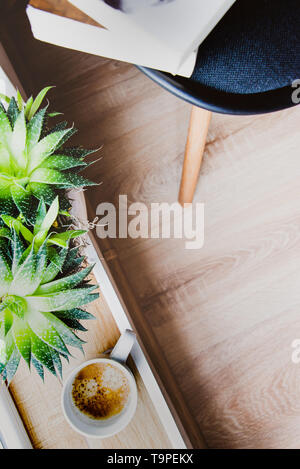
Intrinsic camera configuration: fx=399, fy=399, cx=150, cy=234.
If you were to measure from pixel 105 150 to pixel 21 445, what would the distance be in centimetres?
86

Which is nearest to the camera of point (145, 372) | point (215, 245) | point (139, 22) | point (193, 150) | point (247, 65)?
point (139, 22)

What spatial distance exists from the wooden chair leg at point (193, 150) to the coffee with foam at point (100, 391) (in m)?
0.53

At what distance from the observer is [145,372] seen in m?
0.75

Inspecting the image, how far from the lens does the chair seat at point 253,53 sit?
2.10 feet

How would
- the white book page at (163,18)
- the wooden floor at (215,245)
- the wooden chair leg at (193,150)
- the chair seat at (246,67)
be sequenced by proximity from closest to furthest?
the white book page at (163,18)
the chair seat at (246,67)
the wooden chair leg at (193,150)
the wooden floor at (215,245)

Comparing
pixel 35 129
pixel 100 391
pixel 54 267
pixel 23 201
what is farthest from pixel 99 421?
pixel 35 129

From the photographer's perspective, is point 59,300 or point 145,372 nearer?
point 59,300

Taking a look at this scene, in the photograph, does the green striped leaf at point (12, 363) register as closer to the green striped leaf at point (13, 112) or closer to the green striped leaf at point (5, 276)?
the green striped leaf at point (5, 276)

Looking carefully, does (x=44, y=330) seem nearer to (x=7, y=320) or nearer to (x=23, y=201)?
(x=7, y=320)

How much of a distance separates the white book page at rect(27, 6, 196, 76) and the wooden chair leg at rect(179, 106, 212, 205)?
0.83ft

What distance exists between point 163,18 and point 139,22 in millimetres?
35

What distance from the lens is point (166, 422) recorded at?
0.73m

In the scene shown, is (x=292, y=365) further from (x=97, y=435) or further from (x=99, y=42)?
(x=99, y=42)

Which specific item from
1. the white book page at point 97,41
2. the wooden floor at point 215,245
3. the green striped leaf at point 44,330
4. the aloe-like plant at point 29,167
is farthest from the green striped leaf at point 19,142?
the wooden floor at point 215,245
